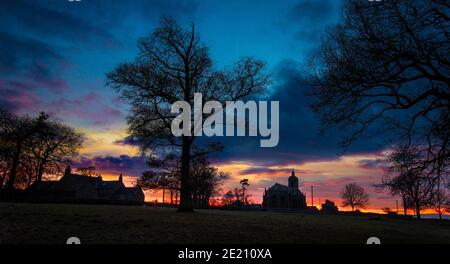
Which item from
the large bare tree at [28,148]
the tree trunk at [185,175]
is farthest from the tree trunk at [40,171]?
the tree trunk at [185,175]

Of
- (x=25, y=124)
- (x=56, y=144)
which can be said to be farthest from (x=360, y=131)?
(x=56, y=144)

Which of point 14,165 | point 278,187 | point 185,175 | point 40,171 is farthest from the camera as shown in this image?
point 278,187

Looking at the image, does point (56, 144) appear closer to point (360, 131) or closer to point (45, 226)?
point (45, 226)

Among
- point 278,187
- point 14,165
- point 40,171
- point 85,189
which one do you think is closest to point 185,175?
point 14,165

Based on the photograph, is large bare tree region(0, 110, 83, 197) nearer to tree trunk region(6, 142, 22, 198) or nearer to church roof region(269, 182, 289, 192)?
tree trunk region(6, 142, 22, 198)

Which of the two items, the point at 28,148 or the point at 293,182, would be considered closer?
the point at 28,148

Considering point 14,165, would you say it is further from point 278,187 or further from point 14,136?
point 278,187

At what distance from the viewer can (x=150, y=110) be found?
26922mm

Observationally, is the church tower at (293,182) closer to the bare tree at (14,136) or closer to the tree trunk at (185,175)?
the bare tree at (14,136)

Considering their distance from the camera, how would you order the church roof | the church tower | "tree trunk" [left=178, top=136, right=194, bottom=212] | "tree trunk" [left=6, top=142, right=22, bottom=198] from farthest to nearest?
the church tower → the church roof → "tree trunk" [left=6, top=142, right=22, bottom=198] → "tree trunk" [left=178, top=136, right=194, bottom=212]

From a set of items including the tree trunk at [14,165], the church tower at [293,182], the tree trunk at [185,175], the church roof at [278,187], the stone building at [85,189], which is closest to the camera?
the tree trunk at [185,175]

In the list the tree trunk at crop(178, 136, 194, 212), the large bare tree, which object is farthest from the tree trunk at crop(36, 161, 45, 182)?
the tree trunk at crop(178, 136, 194, 212)

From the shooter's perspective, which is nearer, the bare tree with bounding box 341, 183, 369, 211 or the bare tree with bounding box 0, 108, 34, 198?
the bare tree with bounding box 0, 108, 34, 198
